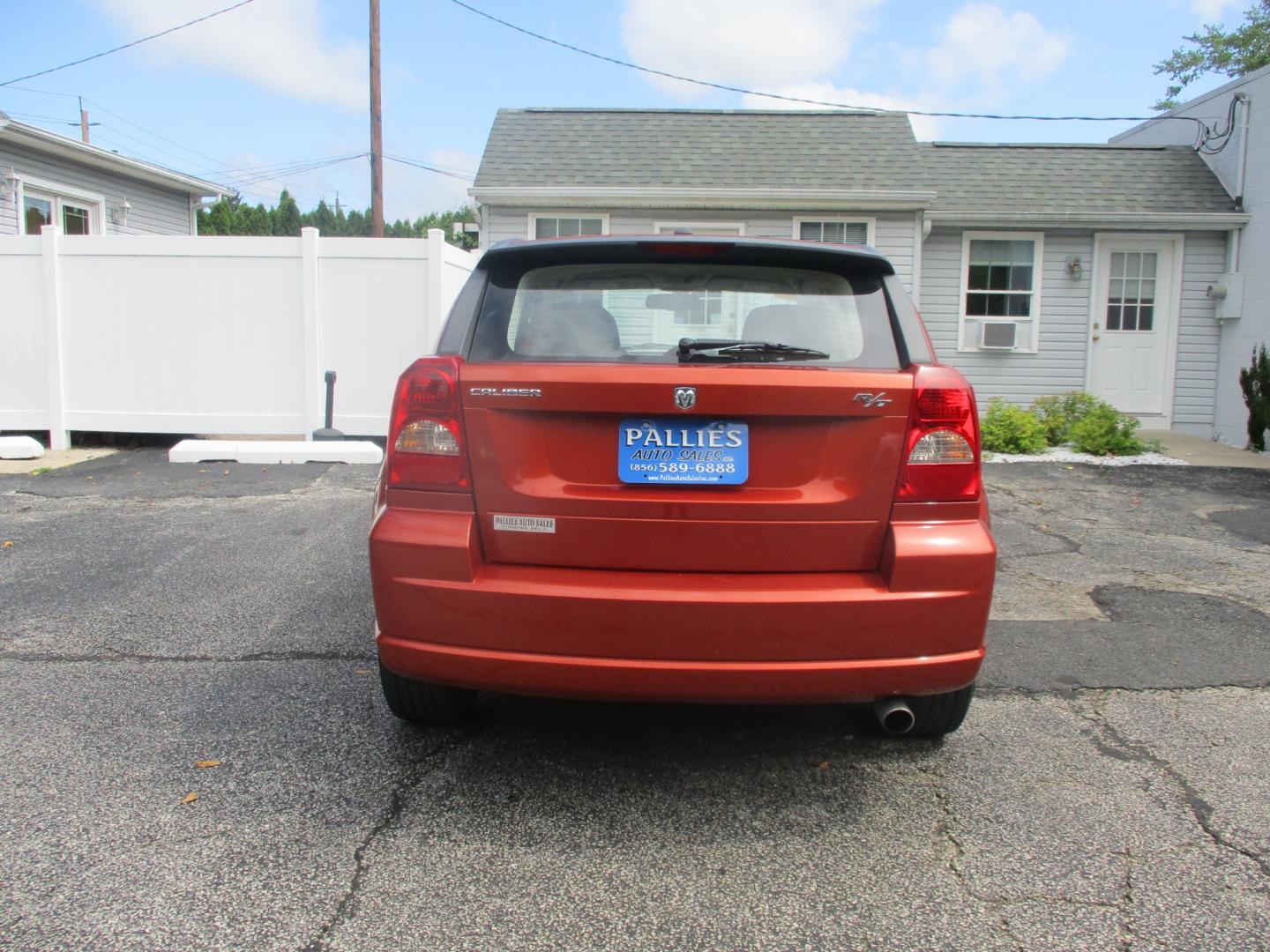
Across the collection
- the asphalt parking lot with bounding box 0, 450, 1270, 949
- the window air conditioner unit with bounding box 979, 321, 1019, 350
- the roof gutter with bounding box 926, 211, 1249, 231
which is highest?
the roof gutter with bounding box 926, 211, 1249, 231

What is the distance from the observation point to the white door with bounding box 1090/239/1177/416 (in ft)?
42.4

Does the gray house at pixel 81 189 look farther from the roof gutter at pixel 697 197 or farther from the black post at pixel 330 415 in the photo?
the black post at pixel 330 415

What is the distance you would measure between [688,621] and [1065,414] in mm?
10037

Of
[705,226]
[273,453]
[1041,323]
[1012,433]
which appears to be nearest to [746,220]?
[705,226]

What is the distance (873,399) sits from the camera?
2568 mm

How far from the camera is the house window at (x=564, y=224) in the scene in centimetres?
1288

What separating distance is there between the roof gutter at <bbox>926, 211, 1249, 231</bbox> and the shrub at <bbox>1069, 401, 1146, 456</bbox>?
3.30 m

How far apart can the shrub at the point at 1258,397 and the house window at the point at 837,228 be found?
15.6ft

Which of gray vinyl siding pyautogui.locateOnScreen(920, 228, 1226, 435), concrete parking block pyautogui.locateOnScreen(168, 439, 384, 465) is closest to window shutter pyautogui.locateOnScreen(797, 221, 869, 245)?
gray vinyl siding pyautogui.locateOnScreen(920, 228, 1226, 435)

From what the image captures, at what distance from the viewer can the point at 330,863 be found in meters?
2.40

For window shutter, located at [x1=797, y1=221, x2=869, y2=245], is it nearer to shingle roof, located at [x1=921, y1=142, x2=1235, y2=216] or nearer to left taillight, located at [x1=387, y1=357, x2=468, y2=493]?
shingle roof, located at [x1=921, y1=142, x2=1235, y2=216]

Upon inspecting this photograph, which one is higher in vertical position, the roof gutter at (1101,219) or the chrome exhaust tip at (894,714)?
the roof gutter at (1101,219)

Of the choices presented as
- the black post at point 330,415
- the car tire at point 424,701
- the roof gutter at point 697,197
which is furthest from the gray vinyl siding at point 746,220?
the car tire at point 424,701

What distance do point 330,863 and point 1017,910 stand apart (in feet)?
5.44
